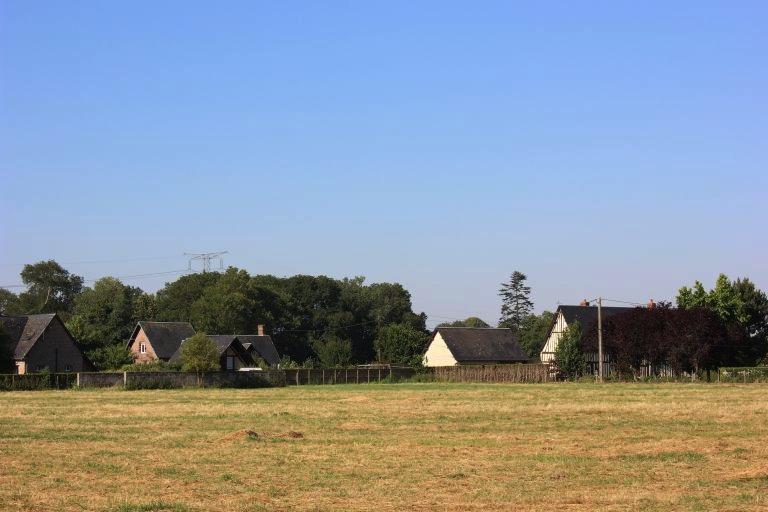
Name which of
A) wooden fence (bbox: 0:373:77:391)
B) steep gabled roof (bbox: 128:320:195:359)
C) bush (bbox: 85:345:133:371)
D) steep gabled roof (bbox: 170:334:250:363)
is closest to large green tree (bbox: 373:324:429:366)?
steep gabled roof (bbox: 128:320:195:359)

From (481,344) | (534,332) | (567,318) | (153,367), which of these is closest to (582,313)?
(567,318)

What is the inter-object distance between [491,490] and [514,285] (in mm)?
155057

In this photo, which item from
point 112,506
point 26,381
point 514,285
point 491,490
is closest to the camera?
point 112,506

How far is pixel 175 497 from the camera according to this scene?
17.2m

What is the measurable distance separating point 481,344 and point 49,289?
81331mm

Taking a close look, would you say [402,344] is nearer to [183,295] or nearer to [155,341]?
[155,341]

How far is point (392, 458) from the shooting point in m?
22.6

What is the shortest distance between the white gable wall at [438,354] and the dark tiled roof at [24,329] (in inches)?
1551

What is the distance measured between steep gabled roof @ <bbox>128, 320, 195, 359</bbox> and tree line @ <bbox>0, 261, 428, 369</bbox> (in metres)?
5.69

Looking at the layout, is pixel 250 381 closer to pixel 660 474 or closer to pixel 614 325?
pixel 614 325

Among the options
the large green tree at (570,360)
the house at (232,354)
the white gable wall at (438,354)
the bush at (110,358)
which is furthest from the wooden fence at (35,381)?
the white gable wall at (438,354)

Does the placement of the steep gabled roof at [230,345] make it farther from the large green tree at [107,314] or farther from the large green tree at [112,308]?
the large green tree at [112,308]

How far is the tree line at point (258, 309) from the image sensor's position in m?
114

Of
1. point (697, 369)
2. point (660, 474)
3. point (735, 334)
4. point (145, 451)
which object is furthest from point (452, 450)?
point (735, 334)
